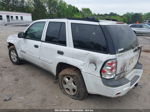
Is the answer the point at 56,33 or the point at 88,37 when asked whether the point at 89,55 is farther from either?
the point at 56,33

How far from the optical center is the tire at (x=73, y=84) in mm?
2893

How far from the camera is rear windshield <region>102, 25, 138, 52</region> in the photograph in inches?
98.9

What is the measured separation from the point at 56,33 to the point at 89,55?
1.18 m

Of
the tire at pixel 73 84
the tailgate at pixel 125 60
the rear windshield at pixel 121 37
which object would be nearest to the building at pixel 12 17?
the tire at pixel 73 84

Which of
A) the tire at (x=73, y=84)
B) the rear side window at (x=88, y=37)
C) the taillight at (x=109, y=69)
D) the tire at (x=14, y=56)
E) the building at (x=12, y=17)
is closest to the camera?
the taillight at (x=109, y=69)

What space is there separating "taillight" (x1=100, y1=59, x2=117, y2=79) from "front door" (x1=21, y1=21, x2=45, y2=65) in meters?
2.03

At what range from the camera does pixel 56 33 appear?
330 cm

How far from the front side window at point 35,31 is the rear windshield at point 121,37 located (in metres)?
1.97

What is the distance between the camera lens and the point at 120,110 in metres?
2.87

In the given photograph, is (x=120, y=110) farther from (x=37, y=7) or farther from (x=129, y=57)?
(x=37, y=7)

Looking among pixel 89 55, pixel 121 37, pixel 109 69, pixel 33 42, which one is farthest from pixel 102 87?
pixel 33 42

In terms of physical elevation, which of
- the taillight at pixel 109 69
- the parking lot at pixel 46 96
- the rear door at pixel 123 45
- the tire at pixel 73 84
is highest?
the rear door at pixel 123 45

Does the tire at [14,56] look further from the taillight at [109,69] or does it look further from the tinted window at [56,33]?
the taillight at [109,69]

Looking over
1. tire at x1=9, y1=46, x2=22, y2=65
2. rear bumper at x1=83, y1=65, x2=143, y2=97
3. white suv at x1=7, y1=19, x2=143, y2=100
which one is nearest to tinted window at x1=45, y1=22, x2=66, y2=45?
white suv at x1=7, y1=19, x2=143, y2=100
